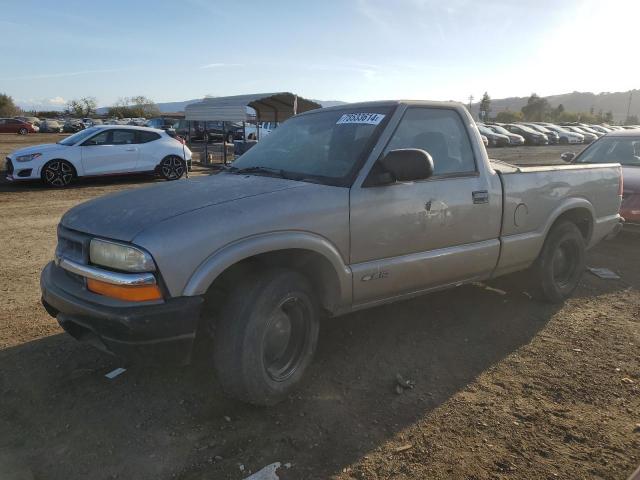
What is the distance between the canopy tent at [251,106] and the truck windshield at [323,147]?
13.8 meters

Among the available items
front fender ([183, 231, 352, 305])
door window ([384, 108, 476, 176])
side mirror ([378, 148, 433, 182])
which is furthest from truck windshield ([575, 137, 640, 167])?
front fender ([183, 231, 352, 305])

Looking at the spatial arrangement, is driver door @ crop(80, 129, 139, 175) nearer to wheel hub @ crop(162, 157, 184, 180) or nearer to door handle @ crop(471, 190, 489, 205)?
wheel hub @ crop(162, 157, 184, 180)

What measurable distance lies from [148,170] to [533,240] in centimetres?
1146

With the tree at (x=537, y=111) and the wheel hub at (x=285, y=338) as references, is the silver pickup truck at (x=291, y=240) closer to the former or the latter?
the wheel hub at (x=285, y=338)

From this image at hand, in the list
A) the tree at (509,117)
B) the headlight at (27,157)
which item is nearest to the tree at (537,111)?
the tree at (509,117)

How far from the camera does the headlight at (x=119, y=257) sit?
250 cm

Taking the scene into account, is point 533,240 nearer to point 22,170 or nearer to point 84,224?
point 84,224

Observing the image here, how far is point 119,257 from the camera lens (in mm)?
2576

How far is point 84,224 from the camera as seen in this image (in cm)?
289

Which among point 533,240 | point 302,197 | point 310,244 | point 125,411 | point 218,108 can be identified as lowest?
point 125,411

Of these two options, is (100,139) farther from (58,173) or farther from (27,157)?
(27,157)

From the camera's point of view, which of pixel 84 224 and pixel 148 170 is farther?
pixel 148 170

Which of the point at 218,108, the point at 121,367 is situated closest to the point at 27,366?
the point at 121,367

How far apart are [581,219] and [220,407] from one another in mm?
4071
